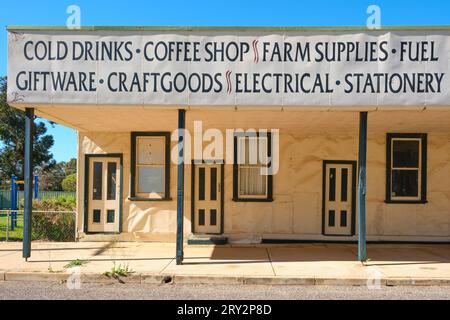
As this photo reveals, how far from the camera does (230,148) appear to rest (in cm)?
1154

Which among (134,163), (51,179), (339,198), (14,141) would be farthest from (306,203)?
(51,179)

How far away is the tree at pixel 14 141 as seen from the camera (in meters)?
32.0

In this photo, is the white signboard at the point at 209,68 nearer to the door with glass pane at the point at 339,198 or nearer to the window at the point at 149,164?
the window at the point at 149,164

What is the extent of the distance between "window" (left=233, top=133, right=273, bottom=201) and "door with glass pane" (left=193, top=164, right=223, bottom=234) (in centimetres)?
56

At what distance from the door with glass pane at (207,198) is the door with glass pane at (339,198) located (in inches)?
121

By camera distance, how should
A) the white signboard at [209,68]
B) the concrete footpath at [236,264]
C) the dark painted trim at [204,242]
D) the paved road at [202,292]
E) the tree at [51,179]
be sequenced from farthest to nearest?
the tree at [51,179] → the dark painted trim at [204,242] → the white signboard at [209,68] → the concrete footpath at [236,264] → the paved road at [202,292]

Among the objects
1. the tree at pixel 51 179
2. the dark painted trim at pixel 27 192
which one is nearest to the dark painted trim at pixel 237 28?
the dark painted trim at pixel 27 192

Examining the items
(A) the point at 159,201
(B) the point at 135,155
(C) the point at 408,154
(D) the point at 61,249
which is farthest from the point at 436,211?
(D) the point at 61,249

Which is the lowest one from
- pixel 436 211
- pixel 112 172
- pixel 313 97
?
pixel 436 211

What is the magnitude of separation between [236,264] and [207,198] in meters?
3.30

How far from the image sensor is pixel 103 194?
38.5 feet

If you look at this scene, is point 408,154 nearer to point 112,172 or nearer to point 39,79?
point 112,172
